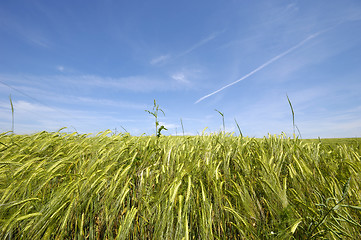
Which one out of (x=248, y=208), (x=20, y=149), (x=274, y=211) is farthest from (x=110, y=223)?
(x=20, y=149)

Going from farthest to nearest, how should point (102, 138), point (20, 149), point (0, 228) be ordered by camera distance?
point (102, 138), point (20, 149), point (0, 228)

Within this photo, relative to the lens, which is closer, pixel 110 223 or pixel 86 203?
pixel 110 223

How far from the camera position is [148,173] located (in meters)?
2.05

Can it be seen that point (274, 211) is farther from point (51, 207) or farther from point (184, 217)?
point (51, 207)

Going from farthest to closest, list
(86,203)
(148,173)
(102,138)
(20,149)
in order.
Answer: (102,138) < (20,149) < (148,173) < (86,203)

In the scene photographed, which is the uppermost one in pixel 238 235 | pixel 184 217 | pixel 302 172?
pixel 302 172

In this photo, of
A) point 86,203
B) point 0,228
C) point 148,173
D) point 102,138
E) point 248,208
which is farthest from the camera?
point 102,138

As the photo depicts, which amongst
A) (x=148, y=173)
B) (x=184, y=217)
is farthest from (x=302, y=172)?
(x=148, y=173)

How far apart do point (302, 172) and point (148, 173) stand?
1683mm

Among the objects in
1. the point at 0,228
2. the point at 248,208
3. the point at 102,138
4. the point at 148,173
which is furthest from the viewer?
the point at 102,138

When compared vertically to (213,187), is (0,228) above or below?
below

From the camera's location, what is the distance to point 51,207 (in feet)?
5.54

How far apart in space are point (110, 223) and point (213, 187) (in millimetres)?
1061

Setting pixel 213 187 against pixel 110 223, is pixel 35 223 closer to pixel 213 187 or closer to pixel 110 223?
pixel 110 223
